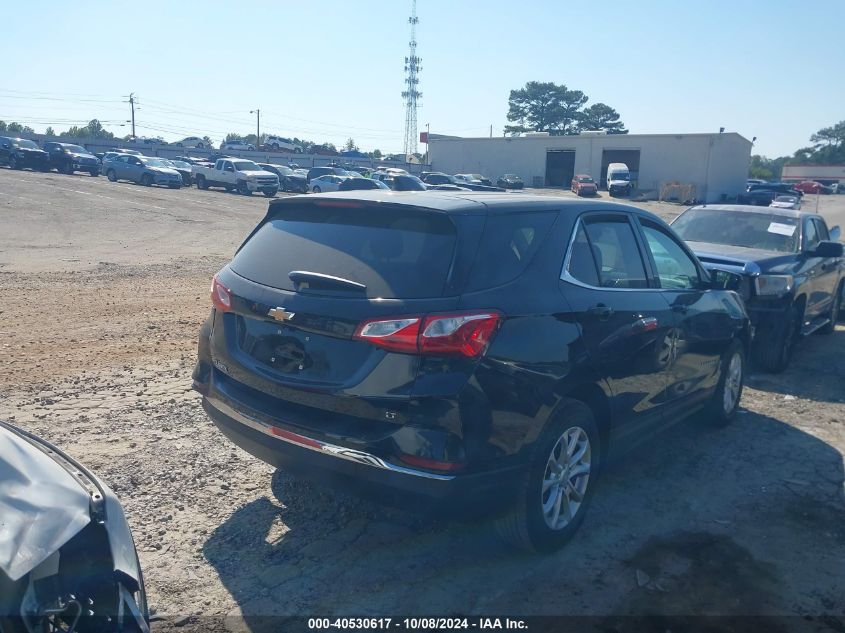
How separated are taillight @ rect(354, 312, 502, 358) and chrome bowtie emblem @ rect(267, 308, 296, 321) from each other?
1.35 feet

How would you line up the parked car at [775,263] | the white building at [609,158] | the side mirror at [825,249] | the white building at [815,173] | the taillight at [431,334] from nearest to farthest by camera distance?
the taillight at [431,334], the parked car at [775,263], the side mirror at [825,249], the white building at [609,158], the white building at [815,173]

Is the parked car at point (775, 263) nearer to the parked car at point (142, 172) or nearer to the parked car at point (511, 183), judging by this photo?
the parked car at point (142, 172)

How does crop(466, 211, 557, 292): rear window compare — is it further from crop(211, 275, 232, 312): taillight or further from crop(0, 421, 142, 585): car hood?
crop(0, 421, 142, 585): car hood

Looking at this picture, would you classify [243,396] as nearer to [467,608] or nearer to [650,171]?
[467,608]

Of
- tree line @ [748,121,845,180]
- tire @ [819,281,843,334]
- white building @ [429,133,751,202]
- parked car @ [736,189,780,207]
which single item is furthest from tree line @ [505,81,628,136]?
tire @ [819,281,843,334]

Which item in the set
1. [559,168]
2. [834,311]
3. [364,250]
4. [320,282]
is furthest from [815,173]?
[320,282]

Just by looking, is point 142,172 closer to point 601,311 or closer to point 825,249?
point 825,249

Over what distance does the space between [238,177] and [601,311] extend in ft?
123

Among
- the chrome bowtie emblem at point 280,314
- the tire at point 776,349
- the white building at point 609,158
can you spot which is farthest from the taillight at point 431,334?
the white building at point 609,158

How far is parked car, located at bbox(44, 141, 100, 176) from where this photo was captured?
43156mm

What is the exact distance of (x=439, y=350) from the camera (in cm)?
338

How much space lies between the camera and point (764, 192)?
52000 mm

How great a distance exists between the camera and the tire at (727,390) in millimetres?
6098

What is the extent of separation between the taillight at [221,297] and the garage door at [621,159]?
208 feet
